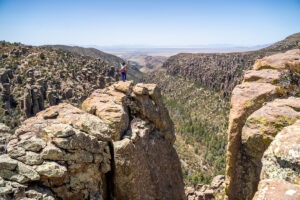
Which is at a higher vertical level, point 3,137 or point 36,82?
point 3,137

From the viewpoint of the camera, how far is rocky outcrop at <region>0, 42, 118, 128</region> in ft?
226

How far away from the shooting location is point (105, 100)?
24031mm

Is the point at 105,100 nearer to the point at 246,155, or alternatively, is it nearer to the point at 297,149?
the point at 246,155

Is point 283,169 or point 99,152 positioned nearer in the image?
point 283,169

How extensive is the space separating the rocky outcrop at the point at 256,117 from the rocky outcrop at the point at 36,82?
157 feet

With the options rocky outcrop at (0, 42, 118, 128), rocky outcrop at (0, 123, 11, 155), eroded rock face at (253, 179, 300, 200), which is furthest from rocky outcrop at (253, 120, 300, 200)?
rocky outcrop at (0, 42, 118, 128)

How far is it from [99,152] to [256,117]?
33.0ft

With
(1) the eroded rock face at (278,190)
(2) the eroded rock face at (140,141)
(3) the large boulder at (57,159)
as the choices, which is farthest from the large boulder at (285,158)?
(2) the eroded rock face at (140,141)

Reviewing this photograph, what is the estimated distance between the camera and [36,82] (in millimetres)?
79000

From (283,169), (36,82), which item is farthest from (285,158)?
(36,82)

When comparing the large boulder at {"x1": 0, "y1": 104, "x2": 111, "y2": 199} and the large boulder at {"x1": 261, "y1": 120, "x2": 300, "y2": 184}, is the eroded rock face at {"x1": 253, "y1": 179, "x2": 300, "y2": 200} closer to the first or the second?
the large boulder at {"x1": 261, "y1": 120, "x2": 300, "y2": 184}

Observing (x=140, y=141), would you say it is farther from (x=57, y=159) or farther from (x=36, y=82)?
(x=36, y=82)

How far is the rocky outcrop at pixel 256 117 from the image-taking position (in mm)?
13760

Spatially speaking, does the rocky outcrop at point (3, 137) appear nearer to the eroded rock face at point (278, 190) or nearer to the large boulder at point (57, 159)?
the large boulder at point (57, 159)
